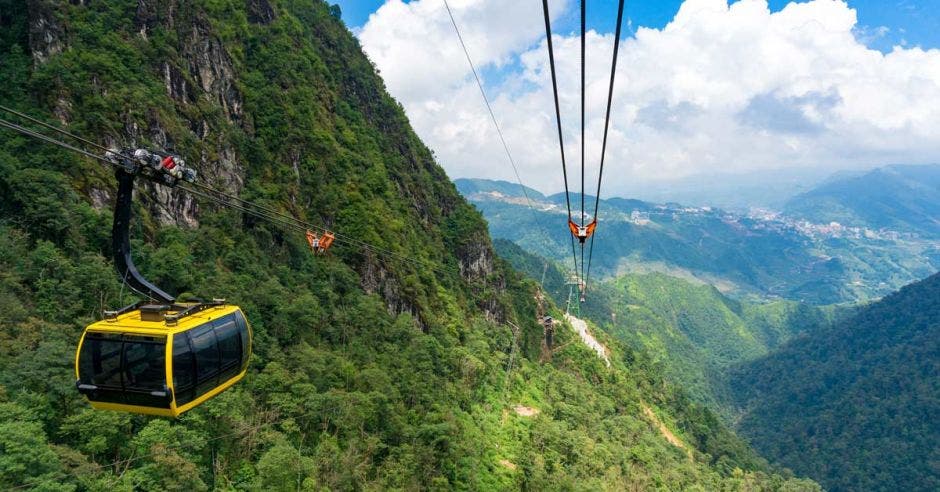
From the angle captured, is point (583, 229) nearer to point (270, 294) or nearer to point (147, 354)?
point (147, 354)

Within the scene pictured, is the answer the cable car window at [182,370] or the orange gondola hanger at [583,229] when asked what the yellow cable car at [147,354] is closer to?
the cable car window at [182,370]

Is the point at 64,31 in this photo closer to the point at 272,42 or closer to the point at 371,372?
the point at 272,42

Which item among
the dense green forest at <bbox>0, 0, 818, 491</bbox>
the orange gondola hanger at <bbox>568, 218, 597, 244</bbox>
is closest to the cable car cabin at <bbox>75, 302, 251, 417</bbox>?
the dense green forest at <bbox>0, 0, 818, 491</bbox>

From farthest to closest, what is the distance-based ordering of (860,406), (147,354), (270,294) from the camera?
(860,406)
(270,294)
(147,354)

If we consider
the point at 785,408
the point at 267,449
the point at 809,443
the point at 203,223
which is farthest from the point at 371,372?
the point at 785,408

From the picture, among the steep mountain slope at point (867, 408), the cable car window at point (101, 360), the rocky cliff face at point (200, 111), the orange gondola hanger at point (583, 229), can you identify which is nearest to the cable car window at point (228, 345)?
the cable car window at point (101, 360)

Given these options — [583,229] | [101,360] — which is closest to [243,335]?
[101,360]

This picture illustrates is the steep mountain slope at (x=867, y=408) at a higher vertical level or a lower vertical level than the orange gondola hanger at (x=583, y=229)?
lower
